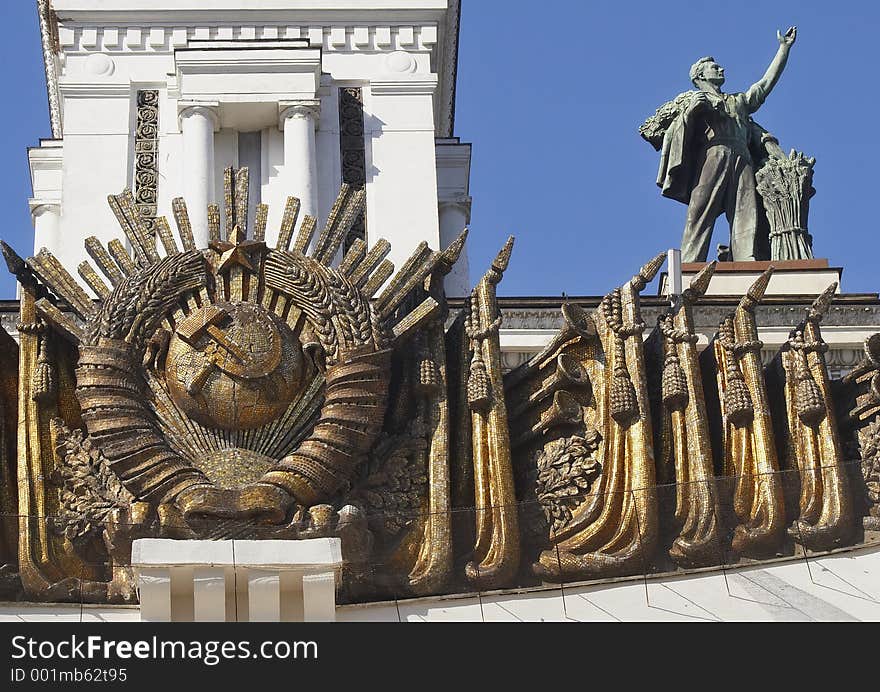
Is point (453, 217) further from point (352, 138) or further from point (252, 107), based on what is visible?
point (252, 107)

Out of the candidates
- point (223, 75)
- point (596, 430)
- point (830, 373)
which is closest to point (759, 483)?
point (596, 430)

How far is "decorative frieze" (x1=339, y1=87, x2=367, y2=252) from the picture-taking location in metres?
23.0

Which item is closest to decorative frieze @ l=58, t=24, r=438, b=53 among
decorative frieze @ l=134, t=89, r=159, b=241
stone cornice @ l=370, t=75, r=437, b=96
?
stone cornice @ l=370, t=75, r=437, b=96

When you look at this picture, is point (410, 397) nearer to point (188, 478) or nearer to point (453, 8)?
point (188, 478)

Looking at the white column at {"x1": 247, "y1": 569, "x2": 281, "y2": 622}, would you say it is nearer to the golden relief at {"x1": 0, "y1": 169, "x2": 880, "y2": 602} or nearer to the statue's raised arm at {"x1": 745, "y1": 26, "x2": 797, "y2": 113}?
the golden relief at {"x1": 0, "y1": 169, "x2": 880, "y2": 602}

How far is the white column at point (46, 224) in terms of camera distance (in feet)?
81.8

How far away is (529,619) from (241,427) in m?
2.60

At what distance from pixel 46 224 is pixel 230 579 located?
30.9 feet

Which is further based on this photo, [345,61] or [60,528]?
[345,61]

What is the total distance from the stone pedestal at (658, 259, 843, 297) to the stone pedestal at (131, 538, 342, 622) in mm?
5498

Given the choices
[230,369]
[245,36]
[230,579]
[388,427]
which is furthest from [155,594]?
[245,36]
